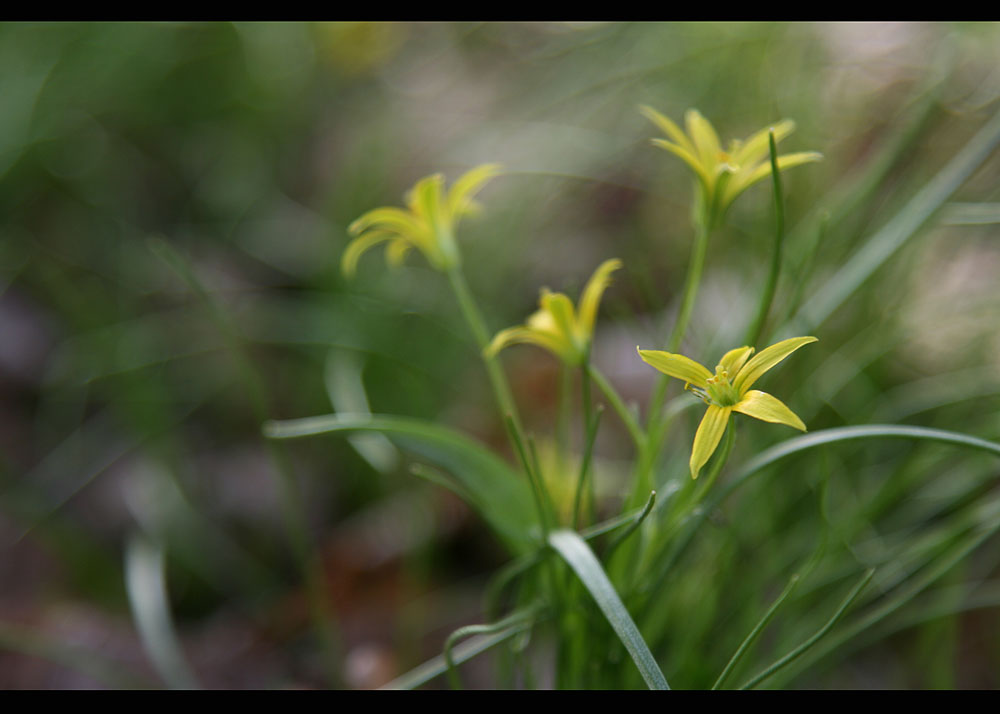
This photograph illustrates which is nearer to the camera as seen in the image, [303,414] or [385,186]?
[303,414]

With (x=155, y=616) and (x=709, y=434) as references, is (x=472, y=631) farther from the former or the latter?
(x=155, y=616)

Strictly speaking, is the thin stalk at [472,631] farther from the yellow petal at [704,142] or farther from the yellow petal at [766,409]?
the yellow petal at [704,142]

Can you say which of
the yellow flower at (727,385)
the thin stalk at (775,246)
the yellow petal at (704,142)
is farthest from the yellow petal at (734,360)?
the yellow petal at (704,142)

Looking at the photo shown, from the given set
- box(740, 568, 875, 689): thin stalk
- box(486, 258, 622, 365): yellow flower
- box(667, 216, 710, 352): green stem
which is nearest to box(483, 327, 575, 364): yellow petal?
box(486, 258, 622, 365): yellow flower

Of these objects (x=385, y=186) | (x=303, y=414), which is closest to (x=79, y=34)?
(x=385, y=186)

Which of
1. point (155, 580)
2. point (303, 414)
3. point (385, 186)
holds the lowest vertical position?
point (155, 580)

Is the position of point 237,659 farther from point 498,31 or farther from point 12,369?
point 498,31
